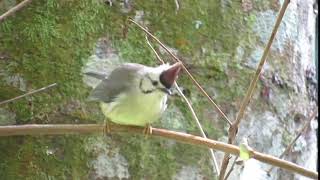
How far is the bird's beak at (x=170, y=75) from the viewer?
133cm

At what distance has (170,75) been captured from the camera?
4.48 ft

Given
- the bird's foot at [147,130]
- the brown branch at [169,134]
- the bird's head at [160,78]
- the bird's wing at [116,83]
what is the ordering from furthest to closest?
1. the bird's wing at [116,83]
2. the bird's foot at [147,130]
3. the bird's head at [160,78]
4. the brown branch at [169,134]

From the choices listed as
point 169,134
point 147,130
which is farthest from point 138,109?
point 169,134

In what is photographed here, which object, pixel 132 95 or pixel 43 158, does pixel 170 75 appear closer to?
pixel 132 95

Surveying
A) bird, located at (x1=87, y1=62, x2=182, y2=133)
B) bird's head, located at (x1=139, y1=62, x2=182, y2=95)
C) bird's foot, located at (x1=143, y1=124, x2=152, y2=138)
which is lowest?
bird's foot, located at (x1=143, y1=124, x2=152, y2=138)

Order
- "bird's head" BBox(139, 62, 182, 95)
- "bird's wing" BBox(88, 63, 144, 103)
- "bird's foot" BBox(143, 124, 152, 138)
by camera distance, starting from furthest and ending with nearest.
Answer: "bird's wing" BBox(88, 63, 144, 103)
"bird's foot" BBox(143, 124, 152, 138)
"bird's head" BBox(139, 62, 182, 95)

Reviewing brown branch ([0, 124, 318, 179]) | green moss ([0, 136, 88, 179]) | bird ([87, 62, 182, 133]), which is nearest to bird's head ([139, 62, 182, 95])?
bird ([87, 62, 182, 133])

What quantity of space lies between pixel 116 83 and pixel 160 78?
0.29 meters

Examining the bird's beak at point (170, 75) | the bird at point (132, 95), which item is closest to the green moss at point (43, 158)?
the bird at point (132, 95)

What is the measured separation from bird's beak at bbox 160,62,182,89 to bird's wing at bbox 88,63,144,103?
0.73 feet

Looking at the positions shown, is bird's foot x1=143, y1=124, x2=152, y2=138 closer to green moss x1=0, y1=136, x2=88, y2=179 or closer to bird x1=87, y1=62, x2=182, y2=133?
bird x1=87, y1=62, x2=182, y2=133

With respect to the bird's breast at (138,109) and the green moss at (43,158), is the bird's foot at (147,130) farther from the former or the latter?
the green moss at (43,158)

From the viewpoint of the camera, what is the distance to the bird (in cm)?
156

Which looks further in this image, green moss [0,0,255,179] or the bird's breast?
green moss [0,0,255,179]
